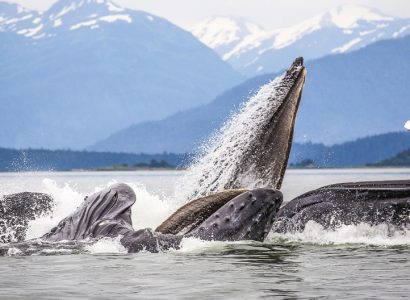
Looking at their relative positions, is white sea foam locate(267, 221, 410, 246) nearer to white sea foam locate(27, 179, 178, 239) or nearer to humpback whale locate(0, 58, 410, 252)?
humpback whale locate(0, 58, 410, 252)

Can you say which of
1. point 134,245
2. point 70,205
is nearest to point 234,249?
point 134,245

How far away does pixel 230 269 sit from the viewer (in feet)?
40.6

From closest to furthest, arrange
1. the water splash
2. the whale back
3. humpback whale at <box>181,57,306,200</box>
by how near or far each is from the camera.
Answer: the whale back → humpback whale at <box>181,57,306,200</box> → the water splash

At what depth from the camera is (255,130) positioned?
15.8 meters

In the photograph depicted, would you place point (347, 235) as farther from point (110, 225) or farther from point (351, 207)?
point (110, 225)

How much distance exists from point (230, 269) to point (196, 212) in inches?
78.7

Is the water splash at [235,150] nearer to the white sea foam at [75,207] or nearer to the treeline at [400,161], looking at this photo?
the white sea foam at [75,207]

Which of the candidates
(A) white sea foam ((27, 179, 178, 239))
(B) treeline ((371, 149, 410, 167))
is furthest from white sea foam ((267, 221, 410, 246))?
(B) treeline ((371, 149, 410, 167))

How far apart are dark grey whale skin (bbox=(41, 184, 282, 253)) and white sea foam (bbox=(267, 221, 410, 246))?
1.81 metres

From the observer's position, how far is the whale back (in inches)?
559

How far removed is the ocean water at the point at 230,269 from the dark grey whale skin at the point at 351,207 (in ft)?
0.48

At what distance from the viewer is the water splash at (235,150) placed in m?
15.7

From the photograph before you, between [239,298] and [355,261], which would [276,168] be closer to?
[355,261]

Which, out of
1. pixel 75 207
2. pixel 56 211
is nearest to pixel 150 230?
pixel 56 211
